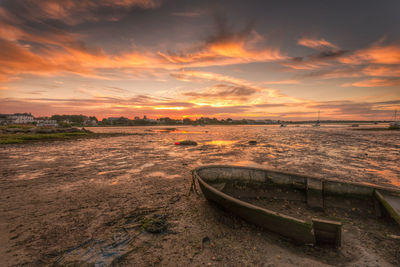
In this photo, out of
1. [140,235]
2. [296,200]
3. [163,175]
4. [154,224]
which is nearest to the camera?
[140,235]

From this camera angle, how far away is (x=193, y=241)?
14.8 feet

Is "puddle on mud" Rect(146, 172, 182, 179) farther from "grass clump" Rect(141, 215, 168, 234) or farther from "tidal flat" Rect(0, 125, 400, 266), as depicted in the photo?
"grass clump" Rect(141, 215, 168, 234)

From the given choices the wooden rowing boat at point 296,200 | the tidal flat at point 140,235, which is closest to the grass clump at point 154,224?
the tidal flat at point 140,235

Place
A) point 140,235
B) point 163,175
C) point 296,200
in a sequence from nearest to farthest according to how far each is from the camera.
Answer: point 140,235
point 296,200
point 163,175

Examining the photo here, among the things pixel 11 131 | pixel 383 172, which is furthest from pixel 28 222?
pixel 11 131

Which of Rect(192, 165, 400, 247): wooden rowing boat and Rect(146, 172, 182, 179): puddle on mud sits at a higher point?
Rect(192, 165, 400, 247): wooden rowing boat

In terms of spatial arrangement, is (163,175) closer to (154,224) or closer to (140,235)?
(154,224)

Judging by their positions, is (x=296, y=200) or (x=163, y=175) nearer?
(x=296, y=200)

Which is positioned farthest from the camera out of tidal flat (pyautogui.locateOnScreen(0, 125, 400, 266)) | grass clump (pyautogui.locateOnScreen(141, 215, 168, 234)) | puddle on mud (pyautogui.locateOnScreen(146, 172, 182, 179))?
puddle on mud (pyautogui.locateOnScreen(146, 172, 182, 179))

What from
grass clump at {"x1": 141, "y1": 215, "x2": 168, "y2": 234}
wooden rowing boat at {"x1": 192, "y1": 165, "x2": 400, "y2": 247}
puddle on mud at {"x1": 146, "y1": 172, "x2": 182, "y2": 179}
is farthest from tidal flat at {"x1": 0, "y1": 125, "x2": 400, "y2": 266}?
puddle on mud at {"x1": 146, "y1": 172, "x2": 182, "y2": 179}

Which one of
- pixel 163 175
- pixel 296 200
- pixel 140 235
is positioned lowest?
pixel 163 175

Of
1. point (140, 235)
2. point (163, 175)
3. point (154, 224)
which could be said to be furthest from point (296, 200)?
point (163, 175)

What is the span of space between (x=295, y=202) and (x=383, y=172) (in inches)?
389

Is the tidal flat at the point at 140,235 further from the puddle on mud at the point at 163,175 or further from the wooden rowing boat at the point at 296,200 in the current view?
the puddle on mud at the point at 163,175
